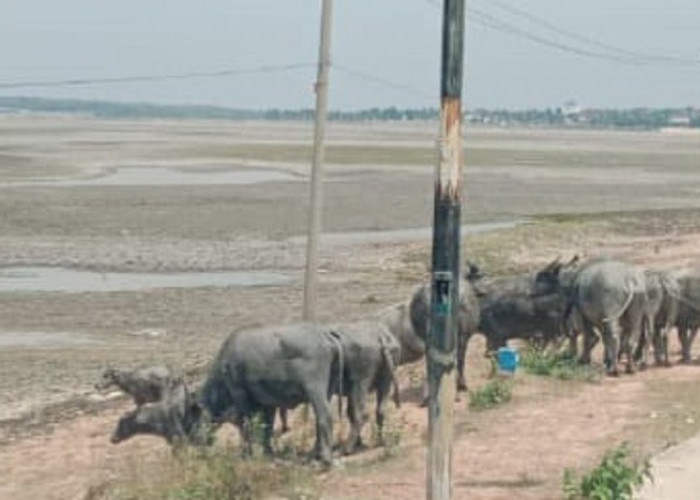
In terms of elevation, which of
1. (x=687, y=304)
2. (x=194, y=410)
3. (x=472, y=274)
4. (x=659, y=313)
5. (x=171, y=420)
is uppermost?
(x=472, y=274)

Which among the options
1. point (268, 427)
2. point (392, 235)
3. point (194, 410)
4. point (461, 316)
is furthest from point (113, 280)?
point (268, 427)

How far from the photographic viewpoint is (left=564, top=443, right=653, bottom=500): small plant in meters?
12.0

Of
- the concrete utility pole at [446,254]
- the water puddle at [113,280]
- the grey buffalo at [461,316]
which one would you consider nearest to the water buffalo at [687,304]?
the grey buffalo at [461,316]

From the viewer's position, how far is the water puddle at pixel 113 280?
118ft

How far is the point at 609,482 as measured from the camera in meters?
12.0

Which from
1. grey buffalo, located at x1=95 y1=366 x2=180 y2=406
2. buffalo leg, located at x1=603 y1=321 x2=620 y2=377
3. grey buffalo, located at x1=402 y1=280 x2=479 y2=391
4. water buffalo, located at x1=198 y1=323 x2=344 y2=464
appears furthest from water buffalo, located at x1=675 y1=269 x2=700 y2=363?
grey buffalo, located at x1=95 y1=366 x2=180 y2=406

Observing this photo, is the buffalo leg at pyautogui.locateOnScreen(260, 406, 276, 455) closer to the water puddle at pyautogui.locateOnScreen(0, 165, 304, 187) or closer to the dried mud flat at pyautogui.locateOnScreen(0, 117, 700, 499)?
the dried mud flat at pyautogui.locateOnScreen(0, 117, 700, 499)

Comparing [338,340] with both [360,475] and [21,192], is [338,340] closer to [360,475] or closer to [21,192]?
[360,475]

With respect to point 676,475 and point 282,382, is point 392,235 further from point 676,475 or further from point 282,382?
point 676,475

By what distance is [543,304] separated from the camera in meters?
20.5

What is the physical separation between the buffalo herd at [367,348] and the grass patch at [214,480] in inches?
34.8

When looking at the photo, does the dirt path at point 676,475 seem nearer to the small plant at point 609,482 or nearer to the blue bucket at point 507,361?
the small plant at point 609,482

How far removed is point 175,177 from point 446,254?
6343 cm

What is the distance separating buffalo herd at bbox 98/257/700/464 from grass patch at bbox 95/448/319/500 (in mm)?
884
